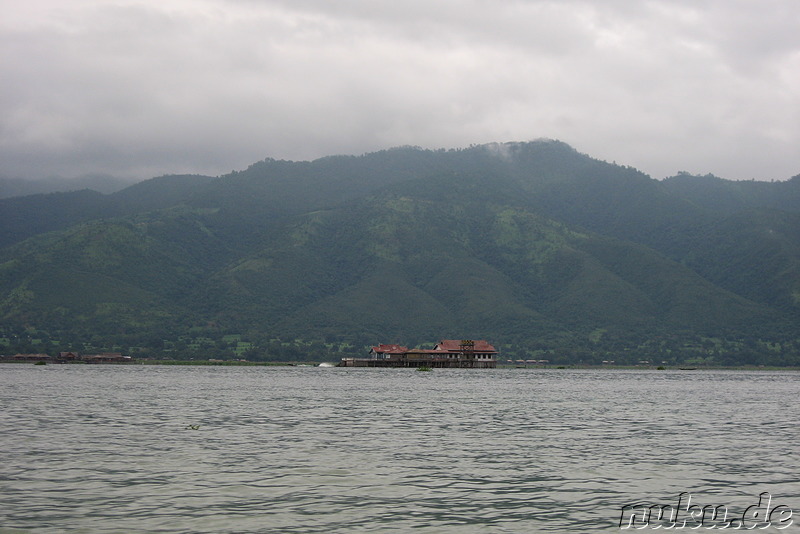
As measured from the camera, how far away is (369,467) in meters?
45.3

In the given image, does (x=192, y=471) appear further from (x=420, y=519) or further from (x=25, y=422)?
(x=25, y=422)

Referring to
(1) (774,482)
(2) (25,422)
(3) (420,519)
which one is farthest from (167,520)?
(2) (25,422)

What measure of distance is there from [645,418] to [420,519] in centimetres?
5111

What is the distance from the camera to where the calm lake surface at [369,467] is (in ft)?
108

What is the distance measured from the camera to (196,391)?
390ft

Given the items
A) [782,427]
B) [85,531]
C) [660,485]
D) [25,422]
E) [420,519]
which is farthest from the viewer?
[782,427]

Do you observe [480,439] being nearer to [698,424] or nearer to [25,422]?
[698,424]

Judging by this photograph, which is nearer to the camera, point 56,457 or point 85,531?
point 85,531

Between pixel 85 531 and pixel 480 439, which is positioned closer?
pixel 85 531

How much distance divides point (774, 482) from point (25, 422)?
52318mm

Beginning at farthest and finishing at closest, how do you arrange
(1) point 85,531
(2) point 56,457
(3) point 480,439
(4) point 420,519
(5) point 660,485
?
(3) point 480,439 < (2) point 56,457 < (5) point 660,485 < (4) point 420,519 < (1) point 85,531

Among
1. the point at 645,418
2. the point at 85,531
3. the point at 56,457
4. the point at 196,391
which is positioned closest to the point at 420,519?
Result: the point at 85,531

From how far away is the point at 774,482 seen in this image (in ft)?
136

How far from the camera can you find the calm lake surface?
32969mm
